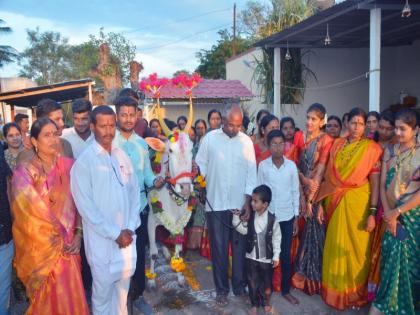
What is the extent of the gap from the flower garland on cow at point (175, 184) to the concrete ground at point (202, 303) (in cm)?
23

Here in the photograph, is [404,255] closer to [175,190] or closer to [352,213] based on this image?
[352,213]

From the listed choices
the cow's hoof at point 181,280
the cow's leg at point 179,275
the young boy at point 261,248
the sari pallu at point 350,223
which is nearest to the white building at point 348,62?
the sari pallu at point 350,223

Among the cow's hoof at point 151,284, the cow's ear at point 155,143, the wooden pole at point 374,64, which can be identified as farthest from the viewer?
the wooden pole at point 374,64

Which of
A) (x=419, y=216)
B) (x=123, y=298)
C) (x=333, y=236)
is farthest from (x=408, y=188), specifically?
(x=123, y=298)

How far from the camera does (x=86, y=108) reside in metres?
3.97

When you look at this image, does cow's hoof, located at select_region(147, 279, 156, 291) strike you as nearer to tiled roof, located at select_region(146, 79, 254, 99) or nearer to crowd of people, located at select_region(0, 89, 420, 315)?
crowd of people, located at select_region(0, 89, 420, 315)

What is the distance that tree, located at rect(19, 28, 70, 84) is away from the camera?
129ft

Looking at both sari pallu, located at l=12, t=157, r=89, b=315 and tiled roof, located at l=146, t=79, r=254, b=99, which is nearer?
sari pallu, located at l=12, t=157, r=89, b=315

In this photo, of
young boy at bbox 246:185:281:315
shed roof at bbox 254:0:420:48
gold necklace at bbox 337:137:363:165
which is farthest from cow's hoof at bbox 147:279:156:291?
shed roof at bbox 254:0:420:48

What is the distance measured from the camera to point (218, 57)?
28219 mm

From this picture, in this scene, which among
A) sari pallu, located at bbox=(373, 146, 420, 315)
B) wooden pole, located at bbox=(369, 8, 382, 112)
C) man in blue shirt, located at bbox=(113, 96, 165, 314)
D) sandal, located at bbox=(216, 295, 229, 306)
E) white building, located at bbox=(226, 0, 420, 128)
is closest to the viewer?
sari pallu, located at bbox=(373, 146, 420, 315)

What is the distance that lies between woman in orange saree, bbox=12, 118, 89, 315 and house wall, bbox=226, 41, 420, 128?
9.11 metres

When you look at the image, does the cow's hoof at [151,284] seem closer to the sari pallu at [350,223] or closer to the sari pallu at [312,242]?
the sari pallu at [312,242]

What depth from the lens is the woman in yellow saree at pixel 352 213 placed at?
3801 mm
